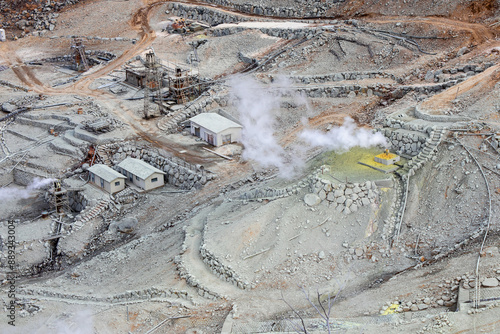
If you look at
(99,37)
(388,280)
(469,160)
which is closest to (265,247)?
(388,280)

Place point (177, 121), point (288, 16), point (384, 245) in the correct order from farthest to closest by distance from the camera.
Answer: point (288, 16) < point (177, 121) < point (384, 245)

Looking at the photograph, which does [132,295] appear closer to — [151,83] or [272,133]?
[272,133]

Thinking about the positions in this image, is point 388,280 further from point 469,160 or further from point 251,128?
point 251,128

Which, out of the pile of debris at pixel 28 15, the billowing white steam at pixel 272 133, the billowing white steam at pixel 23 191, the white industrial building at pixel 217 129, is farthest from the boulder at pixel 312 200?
the pile of debris at pixel 28 15

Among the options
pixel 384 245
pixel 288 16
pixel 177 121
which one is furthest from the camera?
pixel 288 16

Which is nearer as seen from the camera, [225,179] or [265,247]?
[265,247]

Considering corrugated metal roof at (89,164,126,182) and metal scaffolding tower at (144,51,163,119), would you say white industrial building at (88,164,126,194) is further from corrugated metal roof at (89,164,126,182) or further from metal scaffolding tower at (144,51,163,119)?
metal scaffolding tower at (144,51,163,119)
